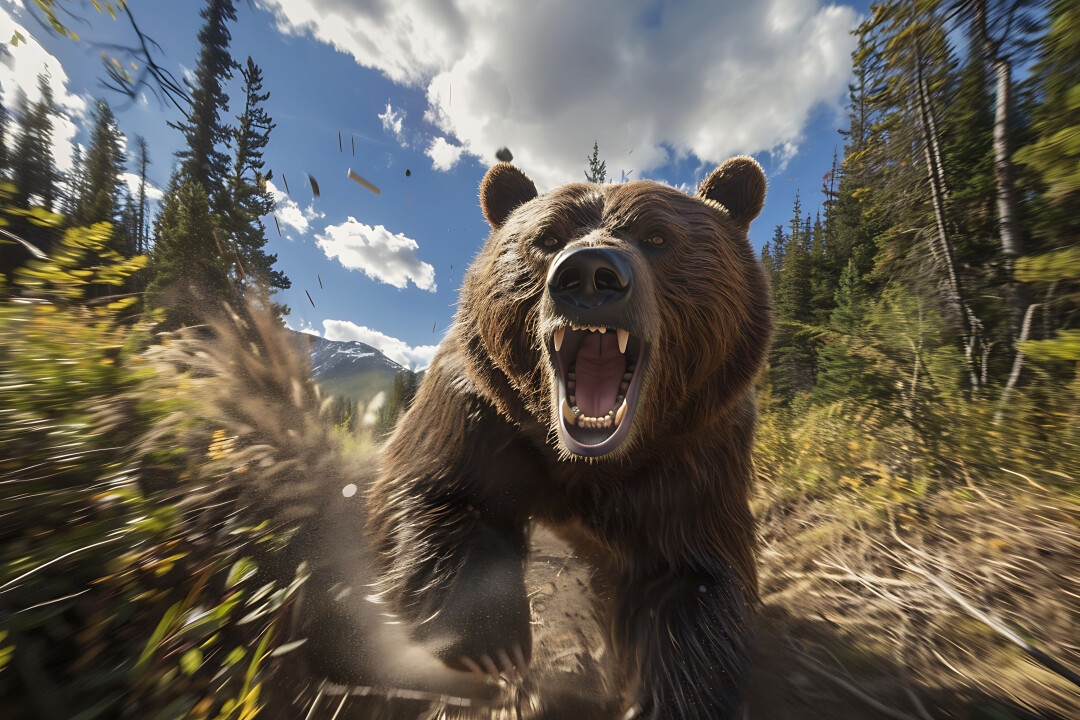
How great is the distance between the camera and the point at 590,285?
1479 millimetres

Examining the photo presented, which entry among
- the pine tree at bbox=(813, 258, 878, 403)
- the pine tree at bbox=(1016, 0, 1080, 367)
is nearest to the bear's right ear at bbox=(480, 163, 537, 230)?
the pine tree at bbox=(1016, 0, 1080, 367)

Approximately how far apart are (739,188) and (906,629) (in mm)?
2572

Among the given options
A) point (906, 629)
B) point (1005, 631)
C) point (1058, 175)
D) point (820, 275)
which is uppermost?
point (820, 275)

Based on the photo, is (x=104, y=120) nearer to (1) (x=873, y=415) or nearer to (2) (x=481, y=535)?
(2) (x=481, y=535)

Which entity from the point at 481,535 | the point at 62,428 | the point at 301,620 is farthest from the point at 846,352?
the point at 62,428

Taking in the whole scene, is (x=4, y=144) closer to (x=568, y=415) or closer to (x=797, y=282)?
(x=568, y=415)

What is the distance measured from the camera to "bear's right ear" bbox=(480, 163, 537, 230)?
234 cm

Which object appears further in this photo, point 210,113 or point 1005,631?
point 210,113

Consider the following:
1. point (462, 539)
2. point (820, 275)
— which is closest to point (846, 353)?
point (462, 539)

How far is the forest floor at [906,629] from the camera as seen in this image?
152 centimetres

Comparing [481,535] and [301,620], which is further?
[481,535]

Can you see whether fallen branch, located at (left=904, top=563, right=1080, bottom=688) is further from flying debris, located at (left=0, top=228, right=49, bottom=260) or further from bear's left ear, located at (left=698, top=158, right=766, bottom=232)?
flying debris, located at (left=0, top=228, right=49, bottom=260)

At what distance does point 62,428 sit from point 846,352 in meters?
5.29

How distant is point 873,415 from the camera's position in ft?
11.0
